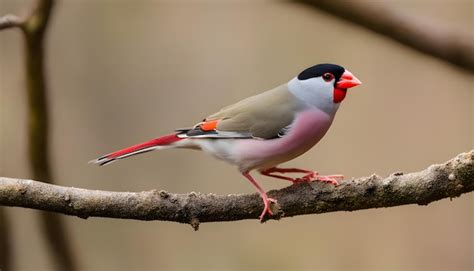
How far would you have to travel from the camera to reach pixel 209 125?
2.83 metres

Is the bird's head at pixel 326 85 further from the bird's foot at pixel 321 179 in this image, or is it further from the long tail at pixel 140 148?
the long tail at pixel 140 148

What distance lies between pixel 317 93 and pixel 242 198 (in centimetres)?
52

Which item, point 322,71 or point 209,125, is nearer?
point 322,71

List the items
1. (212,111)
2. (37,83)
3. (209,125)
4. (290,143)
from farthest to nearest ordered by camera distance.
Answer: (212,111)
(37,83)
(209,125)
(290,143)

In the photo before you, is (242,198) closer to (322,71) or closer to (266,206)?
(266,206)

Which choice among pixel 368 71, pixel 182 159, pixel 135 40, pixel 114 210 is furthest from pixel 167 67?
pixel 114 210

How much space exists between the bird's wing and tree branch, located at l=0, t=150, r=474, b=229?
298 millimetres

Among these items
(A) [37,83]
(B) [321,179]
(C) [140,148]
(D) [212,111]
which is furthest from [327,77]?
(D) [212,111]

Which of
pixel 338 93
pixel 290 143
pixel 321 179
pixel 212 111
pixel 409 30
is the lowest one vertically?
pixel 321 179

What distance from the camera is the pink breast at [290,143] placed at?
8.59 ft

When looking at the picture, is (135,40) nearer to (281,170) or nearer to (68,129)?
(68,129)

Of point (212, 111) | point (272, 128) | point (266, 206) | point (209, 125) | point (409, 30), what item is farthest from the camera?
point (212, 111)

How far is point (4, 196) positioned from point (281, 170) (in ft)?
3.58

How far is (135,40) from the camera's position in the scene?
558 cm
